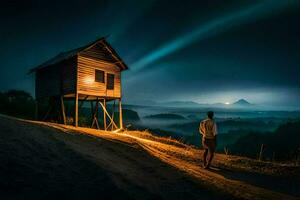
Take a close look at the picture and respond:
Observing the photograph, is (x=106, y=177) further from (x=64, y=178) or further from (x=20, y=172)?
(x=20, y=172)

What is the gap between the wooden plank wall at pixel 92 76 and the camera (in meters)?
18.7

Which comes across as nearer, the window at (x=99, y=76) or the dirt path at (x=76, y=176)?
the dirt path at (x=76, y=176)

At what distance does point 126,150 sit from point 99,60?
13.1 meters

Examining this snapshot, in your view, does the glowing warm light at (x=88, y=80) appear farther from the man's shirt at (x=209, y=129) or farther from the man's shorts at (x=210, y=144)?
the man's shorts at (x=210, y=144)

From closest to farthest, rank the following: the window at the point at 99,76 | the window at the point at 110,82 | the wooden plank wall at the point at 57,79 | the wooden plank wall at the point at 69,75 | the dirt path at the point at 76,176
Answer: the dirt path at the point at 76,176
the wooden plank wall at the point at 69,75
the wooden plank wall at the point at 57,79
the window at the point at 99,76
the window at the point at 110,82

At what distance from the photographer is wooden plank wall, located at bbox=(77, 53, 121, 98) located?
737 inches

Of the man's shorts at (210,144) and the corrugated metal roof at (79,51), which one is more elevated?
the corrugated metal roof at (79,51)

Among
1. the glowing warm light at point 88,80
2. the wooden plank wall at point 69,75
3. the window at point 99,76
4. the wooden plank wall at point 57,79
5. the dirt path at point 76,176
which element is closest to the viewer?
the dirt path at point 76,176

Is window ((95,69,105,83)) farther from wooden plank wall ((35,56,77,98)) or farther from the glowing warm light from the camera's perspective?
wooden plank wall ((35,56,77,98))

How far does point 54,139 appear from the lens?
8914 mm

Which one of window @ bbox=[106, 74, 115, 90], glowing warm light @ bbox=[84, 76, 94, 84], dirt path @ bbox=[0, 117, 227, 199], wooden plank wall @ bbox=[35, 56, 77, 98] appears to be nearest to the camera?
dirt path @ bbox=[0, 117, 227, 199]

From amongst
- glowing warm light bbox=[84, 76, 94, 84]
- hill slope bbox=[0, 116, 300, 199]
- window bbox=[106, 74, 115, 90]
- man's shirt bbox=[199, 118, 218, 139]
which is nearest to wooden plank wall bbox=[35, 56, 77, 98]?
glowing warm light bbox=[84, 76, 94, 84]

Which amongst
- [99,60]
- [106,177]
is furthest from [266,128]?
[106,177]

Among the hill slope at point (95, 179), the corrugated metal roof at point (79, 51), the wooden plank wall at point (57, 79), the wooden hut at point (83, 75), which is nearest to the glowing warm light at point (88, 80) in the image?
the wooden hut at point (83, 75)
